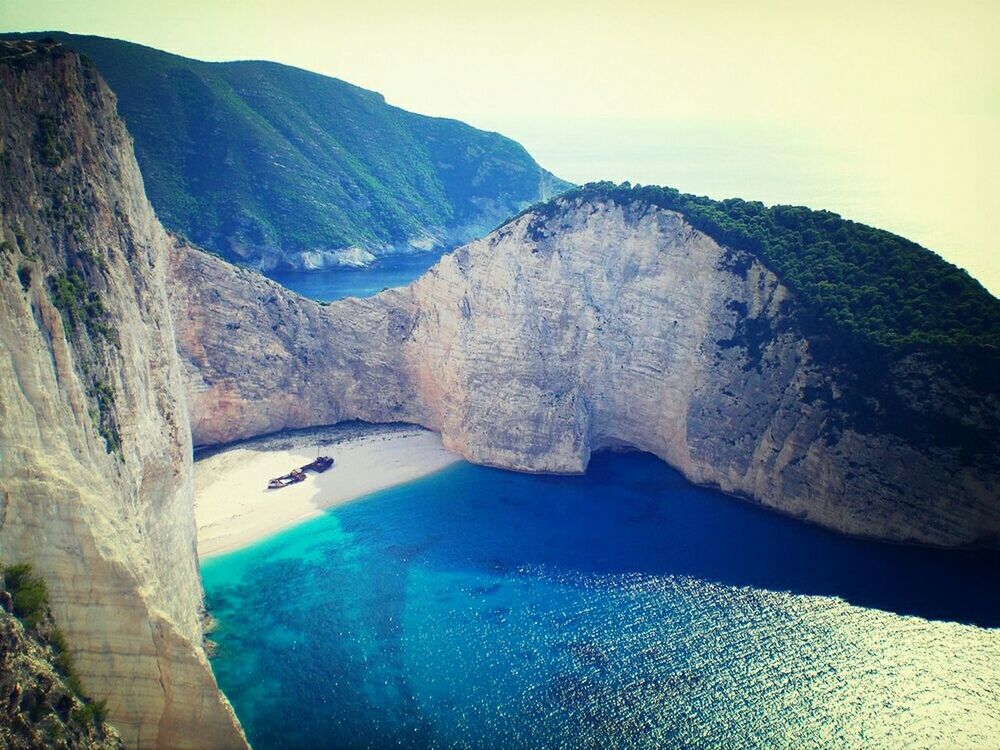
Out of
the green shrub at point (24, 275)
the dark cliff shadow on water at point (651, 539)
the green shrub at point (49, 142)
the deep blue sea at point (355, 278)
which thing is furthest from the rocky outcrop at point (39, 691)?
the deep blue sea at point (355, 278)

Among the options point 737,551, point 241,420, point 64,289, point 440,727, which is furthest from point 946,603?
point 241,420

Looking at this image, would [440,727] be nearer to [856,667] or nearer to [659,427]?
[856,667]

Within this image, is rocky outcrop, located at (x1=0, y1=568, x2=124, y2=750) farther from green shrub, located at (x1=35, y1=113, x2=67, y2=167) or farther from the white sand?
the white sand

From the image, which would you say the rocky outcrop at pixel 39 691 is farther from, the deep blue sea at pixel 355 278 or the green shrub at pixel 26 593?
the deep blue sea at pixel 355 278

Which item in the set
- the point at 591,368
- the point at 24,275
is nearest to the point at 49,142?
the point at 24,275

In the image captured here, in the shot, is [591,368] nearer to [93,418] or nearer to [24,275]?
[93,418]

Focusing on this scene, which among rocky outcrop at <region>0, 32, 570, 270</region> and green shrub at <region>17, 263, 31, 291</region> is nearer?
green shrub at <region>17, 263, 31, 291</region>

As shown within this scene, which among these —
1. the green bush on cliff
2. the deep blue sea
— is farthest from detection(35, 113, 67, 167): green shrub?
the deep blue sea
